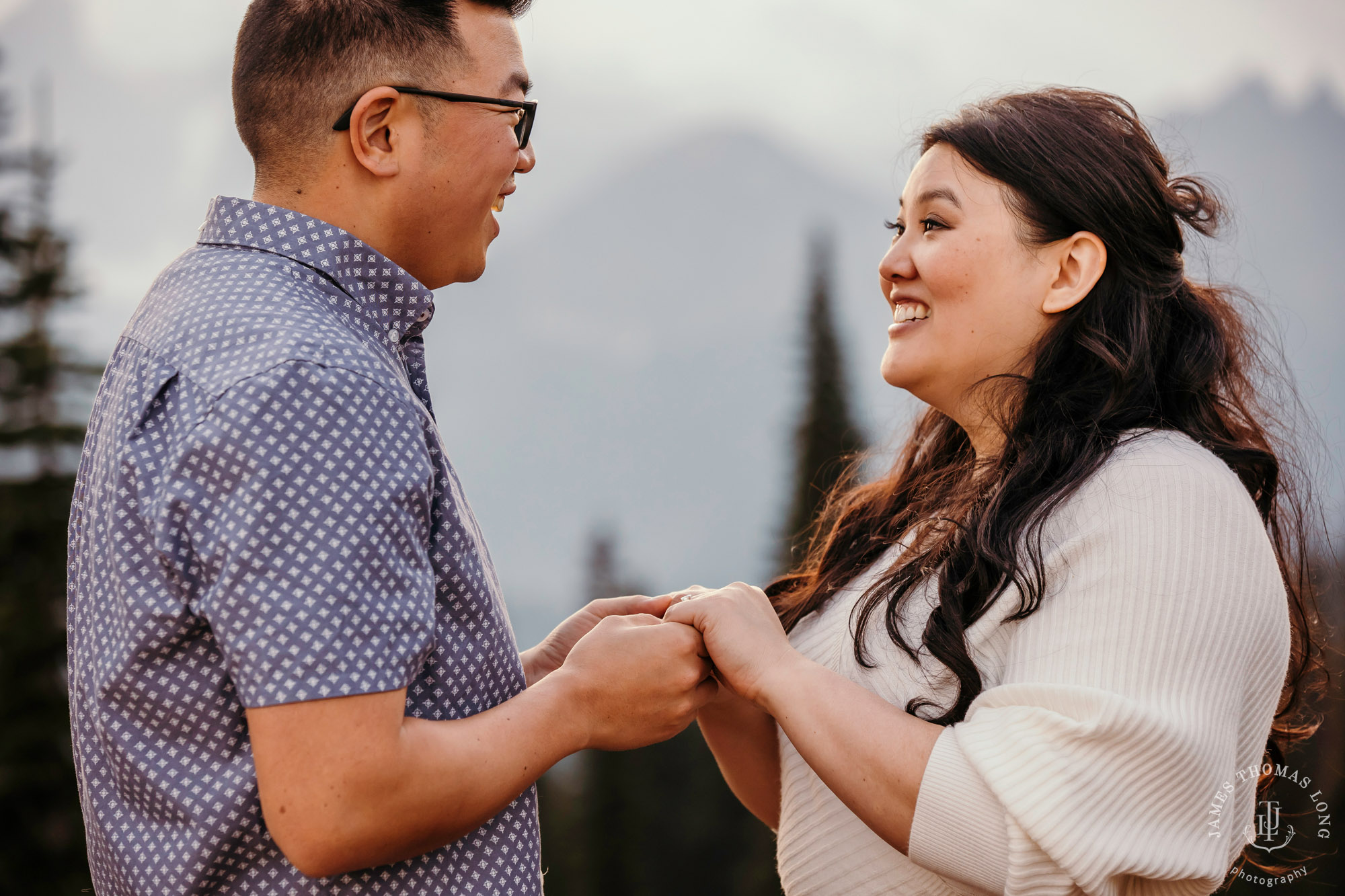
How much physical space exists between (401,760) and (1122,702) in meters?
1.42

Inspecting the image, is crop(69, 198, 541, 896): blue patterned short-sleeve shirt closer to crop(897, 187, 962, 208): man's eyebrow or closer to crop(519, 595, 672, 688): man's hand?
crop(519, 595, 672, 688): man's hand

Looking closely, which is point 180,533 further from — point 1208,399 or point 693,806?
point 693,806

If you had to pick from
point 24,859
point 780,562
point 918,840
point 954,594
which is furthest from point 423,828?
point 780,562

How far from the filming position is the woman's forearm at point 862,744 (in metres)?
2.14

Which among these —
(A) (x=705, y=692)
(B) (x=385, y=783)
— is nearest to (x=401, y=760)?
(B) (x=385, y=783)

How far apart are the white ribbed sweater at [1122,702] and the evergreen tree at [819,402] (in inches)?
637

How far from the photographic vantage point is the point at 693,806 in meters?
23.6

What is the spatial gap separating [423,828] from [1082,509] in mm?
1633

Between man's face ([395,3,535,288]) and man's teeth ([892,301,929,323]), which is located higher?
man's face ([395,3,535,288])

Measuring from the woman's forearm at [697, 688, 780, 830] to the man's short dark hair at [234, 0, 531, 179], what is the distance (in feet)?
6.43

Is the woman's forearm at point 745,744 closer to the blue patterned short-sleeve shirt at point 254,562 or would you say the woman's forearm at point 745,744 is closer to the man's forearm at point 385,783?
the blue patterned short-sleeve shirt at point 254,562

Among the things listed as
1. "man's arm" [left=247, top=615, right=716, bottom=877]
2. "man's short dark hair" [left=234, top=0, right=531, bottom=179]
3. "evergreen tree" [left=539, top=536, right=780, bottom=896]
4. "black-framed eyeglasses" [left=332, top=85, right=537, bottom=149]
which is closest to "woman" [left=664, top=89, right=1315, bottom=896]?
"man's arm" [left=247, top=615, right=716, bottom=877]

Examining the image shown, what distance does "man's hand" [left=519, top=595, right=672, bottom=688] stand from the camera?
9.25ft

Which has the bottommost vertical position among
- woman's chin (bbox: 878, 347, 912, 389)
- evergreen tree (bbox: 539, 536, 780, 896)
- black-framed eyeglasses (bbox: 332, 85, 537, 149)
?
evergreen tree (bbox: 539, 536, 780, 896)
